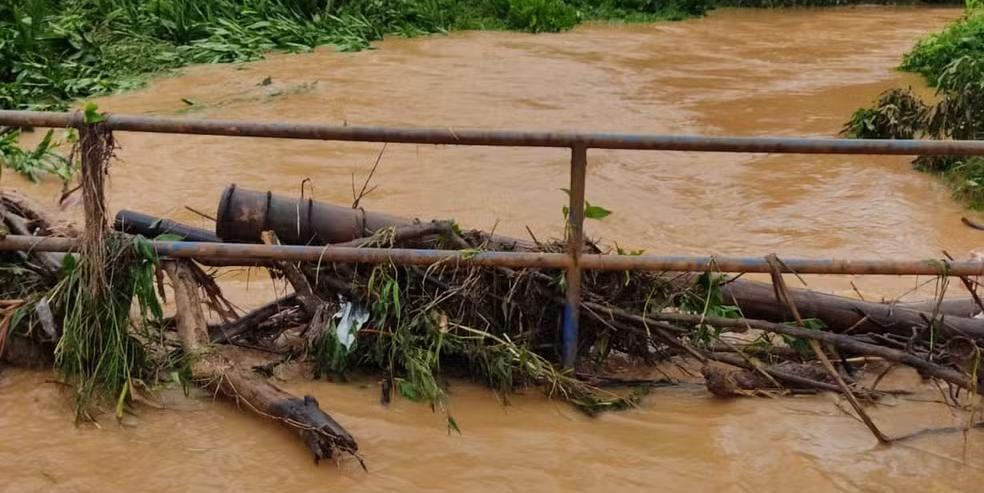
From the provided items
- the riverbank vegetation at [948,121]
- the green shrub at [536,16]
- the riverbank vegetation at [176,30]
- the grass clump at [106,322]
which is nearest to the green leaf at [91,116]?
the grass clump at [106,322]

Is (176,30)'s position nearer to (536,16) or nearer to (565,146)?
(536,16)

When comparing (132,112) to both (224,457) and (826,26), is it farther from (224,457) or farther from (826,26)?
(826,26)

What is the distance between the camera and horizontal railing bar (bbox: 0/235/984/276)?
135 inches

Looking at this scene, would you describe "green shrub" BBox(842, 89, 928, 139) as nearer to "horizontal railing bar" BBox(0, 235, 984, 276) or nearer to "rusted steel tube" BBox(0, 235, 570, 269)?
"horizontal railing bar" BBox(0, 235, 984, 276)

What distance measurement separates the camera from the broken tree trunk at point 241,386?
121 inches

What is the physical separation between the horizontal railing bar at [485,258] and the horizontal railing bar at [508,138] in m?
0.39

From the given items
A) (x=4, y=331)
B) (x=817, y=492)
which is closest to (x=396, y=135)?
(x=4, y=331)

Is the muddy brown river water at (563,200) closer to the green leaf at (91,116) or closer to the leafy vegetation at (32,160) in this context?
the leafy vegetation at (32,160)

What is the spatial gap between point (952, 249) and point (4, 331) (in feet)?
19.7

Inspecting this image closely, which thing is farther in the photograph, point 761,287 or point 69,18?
point 69,18

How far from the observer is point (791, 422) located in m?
3.46

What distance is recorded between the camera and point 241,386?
3.33m

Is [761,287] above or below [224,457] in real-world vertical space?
above

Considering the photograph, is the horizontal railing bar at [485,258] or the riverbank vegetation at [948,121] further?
the riverbank vegetation at [948,121]
